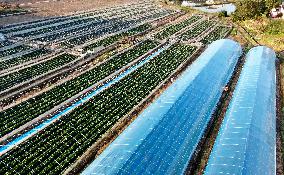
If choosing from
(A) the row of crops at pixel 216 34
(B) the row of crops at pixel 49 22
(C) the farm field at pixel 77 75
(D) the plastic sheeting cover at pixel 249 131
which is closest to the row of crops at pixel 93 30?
(C) the farm field at pixel 77 75

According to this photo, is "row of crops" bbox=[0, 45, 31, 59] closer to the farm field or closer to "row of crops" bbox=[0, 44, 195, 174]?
the farm field

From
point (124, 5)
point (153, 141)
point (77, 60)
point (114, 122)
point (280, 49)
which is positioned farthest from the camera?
point (124, 5)

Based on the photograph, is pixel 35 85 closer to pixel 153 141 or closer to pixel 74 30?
pixel 153 141

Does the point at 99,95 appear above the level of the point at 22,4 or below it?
below

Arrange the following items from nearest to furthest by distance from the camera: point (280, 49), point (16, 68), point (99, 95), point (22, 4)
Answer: point (99, 95)
point (16, 68)
point (280, 49)
point (22, 4)

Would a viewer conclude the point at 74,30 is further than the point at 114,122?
Yes

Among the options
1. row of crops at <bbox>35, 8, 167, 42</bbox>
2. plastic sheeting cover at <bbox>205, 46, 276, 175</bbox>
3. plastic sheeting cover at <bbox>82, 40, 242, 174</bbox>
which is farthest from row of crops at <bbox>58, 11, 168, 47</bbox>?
plastic sheeting cover at <bbox>205, 46, 276, 175</bbox>

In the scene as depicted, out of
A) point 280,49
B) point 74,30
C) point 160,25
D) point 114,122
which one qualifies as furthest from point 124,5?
point 114,122

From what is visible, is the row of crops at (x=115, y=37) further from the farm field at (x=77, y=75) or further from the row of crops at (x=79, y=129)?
the row of crops at (x=79, y=129)
